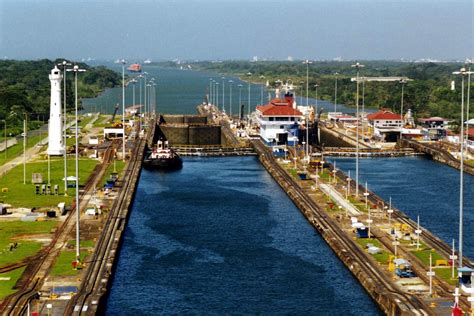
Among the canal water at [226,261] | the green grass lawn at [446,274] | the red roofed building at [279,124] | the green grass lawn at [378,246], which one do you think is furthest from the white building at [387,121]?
the green grass lawn at [446,274]

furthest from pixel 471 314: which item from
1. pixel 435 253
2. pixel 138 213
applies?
pixel 138 213

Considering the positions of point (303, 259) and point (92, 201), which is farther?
point (92, 201)

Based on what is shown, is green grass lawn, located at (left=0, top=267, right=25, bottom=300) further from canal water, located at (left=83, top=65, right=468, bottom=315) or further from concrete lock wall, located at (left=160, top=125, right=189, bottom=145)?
concrete lock wall, located at (left=160, top=125, right=189, bottom=145)

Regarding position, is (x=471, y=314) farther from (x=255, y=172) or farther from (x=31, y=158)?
(x=31, y=158)

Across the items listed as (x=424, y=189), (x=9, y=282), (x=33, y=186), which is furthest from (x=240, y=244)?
(x=424, y=189)

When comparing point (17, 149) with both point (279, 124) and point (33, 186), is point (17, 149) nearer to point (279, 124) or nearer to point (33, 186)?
point (33, 186)

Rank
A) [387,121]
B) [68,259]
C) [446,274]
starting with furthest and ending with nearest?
[387,121], [68,259], [446,274]

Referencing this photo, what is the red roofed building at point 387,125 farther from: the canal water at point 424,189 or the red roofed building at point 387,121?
the canal water at point 424,189
